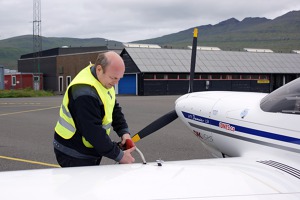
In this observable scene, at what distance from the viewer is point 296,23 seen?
19700 cm

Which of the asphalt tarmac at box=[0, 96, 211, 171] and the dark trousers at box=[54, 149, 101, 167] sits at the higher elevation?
the dark trousers at box=[54, 149, 101, 167]

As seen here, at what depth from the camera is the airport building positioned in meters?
38.6

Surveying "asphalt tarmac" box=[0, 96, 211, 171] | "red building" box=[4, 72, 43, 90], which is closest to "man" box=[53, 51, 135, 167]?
"asphalt tarmac" box=[0, 96, 211, 171]

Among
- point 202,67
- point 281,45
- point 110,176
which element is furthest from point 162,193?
point 281,45

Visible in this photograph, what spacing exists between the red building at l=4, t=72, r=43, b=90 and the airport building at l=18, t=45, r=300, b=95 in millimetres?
19159

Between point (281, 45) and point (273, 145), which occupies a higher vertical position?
point (281, 45)

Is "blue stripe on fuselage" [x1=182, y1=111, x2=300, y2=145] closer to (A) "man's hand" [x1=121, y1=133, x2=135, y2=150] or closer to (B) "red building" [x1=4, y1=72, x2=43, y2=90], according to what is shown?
(A) "man's hand" [x1=121, y1=133, x2=135, y2=150]

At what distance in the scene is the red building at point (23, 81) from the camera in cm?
5466

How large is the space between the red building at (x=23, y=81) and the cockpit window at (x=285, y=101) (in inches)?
2122

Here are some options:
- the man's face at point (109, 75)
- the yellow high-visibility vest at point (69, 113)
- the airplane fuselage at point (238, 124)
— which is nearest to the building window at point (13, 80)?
the airplane fuselage at point (238, 124)

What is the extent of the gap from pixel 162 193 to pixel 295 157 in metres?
1.57

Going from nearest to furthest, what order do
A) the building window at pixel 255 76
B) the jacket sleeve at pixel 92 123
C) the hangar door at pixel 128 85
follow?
1. the jacket sleeve at pixel 92 123
2. the hangar door at pixel 128 85
3. the building window at pixel 255 76

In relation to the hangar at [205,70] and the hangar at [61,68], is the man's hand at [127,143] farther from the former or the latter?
the hangar at [61,68]

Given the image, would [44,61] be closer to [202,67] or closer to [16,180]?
[202,67]
